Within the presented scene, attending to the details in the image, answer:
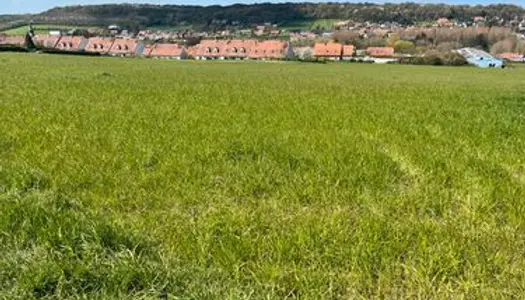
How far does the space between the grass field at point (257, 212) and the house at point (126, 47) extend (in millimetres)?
142449

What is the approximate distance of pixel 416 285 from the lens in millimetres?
3566

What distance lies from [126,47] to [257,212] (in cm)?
15191

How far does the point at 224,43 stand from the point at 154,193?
5957 inches

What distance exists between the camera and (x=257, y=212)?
506cm

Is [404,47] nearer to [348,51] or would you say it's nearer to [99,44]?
[348,51]

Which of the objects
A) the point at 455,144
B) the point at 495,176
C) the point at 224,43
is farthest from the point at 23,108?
the point at 224,43

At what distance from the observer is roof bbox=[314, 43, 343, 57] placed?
14162 centimetres

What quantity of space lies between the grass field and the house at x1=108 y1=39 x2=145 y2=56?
142 m

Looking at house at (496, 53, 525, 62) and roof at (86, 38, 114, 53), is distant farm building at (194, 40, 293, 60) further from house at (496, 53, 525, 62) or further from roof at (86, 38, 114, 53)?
house at (496, 53, 525, 62)

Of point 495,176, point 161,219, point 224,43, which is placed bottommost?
point 224,43

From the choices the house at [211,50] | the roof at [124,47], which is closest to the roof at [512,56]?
the house at [211,50]

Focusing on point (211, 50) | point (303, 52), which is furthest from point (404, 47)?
point (211, 50)

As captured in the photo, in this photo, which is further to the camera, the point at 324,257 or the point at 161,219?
the point at 161,219

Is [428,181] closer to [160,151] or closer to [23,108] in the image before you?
[160,151]
